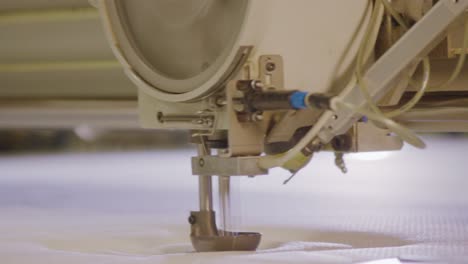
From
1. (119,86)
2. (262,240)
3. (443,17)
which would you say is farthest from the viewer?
(119,86)

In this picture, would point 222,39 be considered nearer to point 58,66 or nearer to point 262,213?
point 262,213

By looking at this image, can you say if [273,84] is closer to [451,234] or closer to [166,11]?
[166,11]

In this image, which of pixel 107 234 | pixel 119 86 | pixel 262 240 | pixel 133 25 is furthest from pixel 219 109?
pixel 119 86

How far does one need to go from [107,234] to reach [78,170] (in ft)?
4.48

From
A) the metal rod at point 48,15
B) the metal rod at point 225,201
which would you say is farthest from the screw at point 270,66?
the metal rod at point 48,15

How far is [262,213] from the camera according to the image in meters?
1.64

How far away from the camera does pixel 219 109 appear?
107 centimetres

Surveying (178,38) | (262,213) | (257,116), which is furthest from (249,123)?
(262,213)

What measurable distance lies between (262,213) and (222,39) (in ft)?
2.00

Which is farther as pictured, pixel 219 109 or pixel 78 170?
pixel 78 170

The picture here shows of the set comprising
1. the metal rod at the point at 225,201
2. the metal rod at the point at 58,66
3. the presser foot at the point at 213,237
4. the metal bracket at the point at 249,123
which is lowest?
the presser foot at the point at 213,237

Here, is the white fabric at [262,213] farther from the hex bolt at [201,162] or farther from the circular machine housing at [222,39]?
the circular machine housing at [222,39]

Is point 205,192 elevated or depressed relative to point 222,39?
depressed

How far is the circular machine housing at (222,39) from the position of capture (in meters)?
1.04
